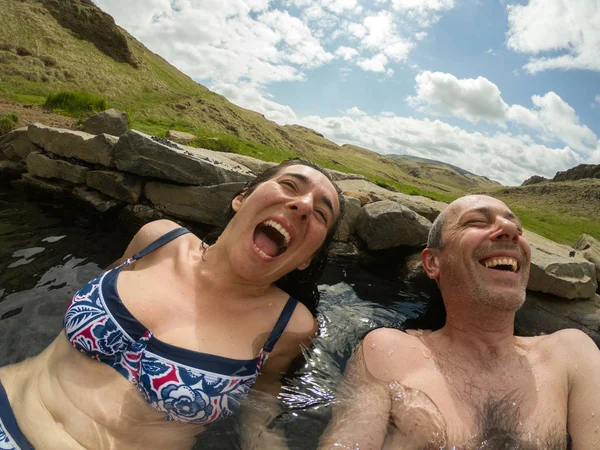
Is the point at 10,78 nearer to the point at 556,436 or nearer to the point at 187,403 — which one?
the point at 187,403

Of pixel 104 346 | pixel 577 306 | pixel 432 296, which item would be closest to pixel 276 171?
pixel 104 346

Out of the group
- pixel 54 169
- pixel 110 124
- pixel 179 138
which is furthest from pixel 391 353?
pixel 179 138

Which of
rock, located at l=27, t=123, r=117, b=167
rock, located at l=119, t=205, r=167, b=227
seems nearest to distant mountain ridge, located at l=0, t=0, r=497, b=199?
rock, located at l=27, t=123, r=117, b=167

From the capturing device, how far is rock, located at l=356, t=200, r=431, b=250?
5531mm

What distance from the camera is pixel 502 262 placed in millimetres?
2504

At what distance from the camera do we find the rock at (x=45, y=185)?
21.0 feet

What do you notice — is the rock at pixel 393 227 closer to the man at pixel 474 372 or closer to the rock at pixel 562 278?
the rock at pixel 562 278

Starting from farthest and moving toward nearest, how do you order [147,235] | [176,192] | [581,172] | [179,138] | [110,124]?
[581,172], [179,138], [110,124], [176,192], [147,235]

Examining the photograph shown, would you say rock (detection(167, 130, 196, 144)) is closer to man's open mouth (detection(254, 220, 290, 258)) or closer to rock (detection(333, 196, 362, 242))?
rock (detection(333, 196, 362, 242))

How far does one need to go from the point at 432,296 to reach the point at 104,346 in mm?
4191

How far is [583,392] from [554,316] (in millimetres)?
2904

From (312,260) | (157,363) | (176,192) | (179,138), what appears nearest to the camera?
(157,363)

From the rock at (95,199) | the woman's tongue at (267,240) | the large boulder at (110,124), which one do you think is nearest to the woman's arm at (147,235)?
the woman's tongue at (267,240)

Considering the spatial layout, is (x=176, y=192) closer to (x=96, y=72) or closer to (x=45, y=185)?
(x=45, y=185)
